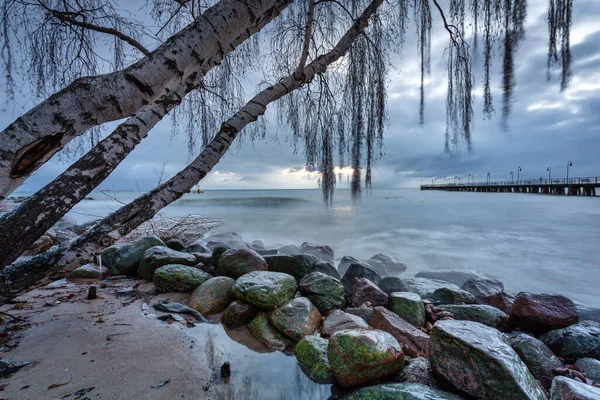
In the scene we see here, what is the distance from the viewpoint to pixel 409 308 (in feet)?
10.7

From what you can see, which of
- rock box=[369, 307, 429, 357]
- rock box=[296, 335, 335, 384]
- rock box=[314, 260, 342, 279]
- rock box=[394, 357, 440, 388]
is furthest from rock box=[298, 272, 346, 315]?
rock box=[394, 357, 440, 388]

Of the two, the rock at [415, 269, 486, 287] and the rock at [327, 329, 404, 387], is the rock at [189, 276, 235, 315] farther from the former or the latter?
the rock at [415, 269, 486, 287]

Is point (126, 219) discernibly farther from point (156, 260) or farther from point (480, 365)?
point (156, 260)

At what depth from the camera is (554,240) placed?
11.7 meters

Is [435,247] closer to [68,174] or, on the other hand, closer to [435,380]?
[435,380]

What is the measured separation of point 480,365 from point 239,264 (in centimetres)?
303

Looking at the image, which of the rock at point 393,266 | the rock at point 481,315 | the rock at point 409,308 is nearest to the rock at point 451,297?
the rock at point 481,315

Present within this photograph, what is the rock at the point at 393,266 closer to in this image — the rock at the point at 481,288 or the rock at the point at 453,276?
the rock at the point at 453,276

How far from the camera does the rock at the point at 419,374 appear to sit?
2.00 metres

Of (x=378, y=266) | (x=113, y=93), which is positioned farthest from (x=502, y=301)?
(x=113, y=93)

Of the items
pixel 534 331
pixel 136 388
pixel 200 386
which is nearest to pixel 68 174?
pixel 136 388

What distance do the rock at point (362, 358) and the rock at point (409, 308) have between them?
1207mm

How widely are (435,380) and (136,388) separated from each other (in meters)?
2.19

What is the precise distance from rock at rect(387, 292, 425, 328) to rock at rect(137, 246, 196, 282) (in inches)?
130
